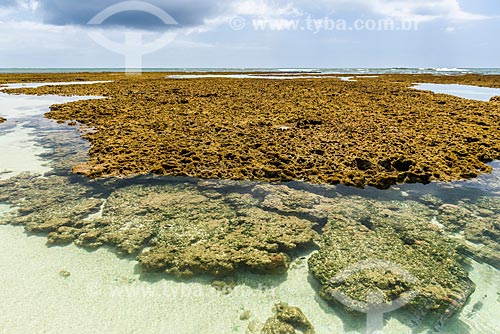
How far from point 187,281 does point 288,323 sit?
1.77 meters

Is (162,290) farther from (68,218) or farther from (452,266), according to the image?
(452,266)

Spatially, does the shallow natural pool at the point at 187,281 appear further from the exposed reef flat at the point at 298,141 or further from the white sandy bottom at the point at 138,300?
the exposed reef flat at the point at 298,141

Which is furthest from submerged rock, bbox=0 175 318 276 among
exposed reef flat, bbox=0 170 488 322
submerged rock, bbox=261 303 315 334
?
submerged rock, bbox=261 303 315 334

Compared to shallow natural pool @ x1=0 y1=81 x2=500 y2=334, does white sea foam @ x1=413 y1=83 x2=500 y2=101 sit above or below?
above

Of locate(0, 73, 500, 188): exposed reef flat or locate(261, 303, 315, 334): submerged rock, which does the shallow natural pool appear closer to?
locate(261, 303, 315, 334): submerged rock

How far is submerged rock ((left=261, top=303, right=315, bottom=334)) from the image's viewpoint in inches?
170

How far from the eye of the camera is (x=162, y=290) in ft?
16.7

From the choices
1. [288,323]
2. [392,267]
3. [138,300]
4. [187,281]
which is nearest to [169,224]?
[187,281]

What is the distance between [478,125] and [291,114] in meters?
8.19

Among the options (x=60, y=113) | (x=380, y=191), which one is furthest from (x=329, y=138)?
(x=60, y=113)

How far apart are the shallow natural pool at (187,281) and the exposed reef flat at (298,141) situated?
0.74 meters

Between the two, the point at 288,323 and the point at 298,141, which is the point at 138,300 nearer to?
the point at 288,323

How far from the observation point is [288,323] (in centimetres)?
443

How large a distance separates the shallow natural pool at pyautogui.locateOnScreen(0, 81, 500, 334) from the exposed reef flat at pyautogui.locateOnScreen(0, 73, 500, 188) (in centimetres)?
74
